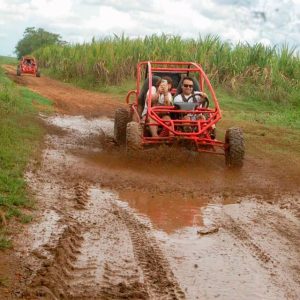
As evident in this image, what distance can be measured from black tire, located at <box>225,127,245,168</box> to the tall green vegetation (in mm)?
9074

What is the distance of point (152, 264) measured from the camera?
161 inches

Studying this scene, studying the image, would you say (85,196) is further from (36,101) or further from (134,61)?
(134,61)

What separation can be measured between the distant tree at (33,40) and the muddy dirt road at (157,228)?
5892 centimetres

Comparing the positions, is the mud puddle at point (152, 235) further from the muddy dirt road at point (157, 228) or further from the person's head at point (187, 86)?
the person's head at point (187, 86)

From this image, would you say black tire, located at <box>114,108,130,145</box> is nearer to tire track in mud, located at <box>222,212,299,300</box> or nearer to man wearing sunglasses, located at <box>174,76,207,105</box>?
man wearing sunglasses, located at <box>174,76,207,105</box>

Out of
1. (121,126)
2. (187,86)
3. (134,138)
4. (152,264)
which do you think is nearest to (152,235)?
(152,264)

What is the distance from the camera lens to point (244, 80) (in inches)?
742

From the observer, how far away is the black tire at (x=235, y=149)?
26.2 ft

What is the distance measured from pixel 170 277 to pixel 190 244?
2.69 ft

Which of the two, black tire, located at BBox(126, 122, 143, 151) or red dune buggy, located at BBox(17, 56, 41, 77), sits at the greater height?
red dune buggy, located at BBox(17, 56, 41, 77)

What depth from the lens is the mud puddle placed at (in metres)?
3.71

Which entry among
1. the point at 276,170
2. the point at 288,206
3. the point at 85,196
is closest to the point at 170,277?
the point at 85,196

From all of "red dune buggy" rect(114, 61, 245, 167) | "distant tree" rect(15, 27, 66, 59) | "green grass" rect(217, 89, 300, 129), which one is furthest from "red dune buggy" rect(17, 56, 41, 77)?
"distant tree" rect(15, 27, 66, 59)

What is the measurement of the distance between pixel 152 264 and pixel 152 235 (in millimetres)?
737
